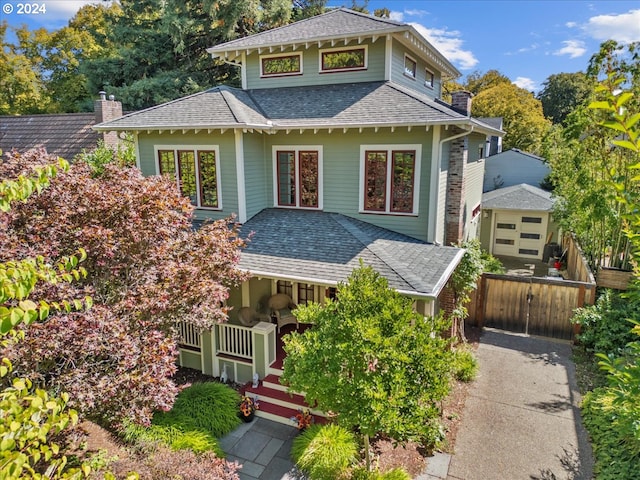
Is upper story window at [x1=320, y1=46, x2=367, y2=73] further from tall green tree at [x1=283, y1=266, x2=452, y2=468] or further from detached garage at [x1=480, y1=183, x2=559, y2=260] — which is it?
detached garage at [x1=480, y1=183, x2=559, y2=260]

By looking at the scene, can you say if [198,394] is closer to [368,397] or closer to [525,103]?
[368,397]

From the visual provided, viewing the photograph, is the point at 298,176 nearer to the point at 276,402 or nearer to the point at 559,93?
the point at 276,402

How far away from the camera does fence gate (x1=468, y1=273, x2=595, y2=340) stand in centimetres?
1223

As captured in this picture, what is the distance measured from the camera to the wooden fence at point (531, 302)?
1221 cm

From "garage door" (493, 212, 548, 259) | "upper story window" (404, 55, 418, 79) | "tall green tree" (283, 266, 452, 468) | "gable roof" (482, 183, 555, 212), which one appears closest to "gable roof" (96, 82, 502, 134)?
"upper story window" (404, 55, 418, 79)

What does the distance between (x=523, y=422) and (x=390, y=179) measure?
21.5 feet

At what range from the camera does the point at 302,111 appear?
12.3m

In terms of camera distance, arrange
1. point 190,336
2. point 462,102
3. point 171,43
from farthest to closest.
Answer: point 171,43, point 462,102, point 190,336

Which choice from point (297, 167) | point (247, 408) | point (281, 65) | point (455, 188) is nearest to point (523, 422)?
point (247, 408)

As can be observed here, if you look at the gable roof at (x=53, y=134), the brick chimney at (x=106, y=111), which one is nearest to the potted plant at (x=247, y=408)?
the brick chimney at (x=106, y=111)

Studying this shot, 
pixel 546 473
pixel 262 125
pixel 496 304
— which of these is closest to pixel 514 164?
pixel 496 304

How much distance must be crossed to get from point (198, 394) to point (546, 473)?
271 inches

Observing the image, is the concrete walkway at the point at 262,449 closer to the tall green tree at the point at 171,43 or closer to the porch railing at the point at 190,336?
the porch railing at the point at 190,336

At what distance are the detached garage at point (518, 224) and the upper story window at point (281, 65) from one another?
12.5 meters
